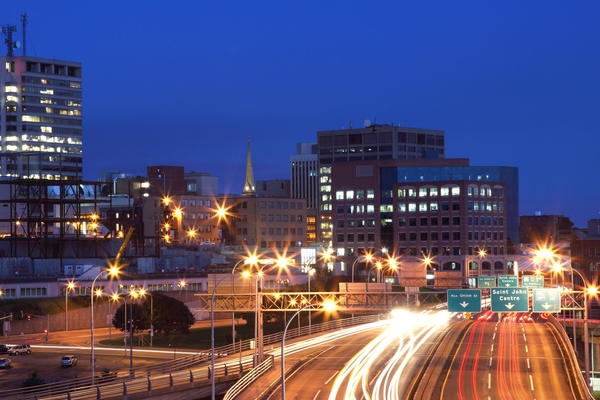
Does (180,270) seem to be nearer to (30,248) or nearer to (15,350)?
(30,248)

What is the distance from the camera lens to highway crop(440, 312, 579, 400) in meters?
62.3

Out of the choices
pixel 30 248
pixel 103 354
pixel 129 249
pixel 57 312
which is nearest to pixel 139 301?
pixel 57 312

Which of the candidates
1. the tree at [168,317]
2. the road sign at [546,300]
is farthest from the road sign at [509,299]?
the tree at [168,317]

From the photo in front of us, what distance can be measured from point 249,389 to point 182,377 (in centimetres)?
619

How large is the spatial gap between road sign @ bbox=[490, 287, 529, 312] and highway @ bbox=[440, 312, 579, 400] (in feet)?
15.2

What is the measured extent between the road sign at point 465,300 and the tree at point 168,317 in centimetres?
Answer: 4400

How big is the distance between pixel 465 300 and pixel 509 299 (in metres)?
3.03

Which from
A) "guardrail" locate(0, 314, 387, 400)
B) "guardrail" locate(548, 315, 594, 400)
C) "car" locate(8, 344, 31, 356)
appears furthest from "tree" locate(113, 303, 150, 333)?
"guardrail" locate(548, 315, 594, 400)

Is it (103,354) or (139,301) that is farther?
(139,301)

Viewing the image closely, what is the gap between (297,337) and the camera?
320ft

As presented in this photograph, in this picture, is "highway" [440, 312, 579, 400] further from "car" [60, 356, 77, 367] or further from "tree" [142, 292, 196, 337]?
"car" [60, 356, 77, 367]

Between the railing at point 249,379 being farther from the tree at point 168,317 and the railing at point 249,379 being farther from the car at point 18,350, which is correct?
the tree at point 168,317

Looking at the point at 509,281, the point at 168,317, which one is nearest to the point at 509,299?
the point at 509,281

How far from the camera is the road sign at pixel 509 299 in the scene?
69688 mm
